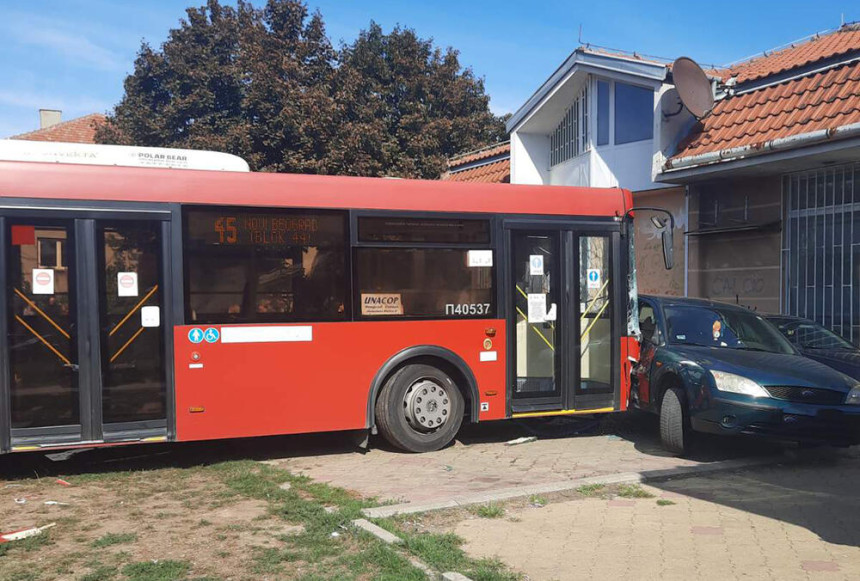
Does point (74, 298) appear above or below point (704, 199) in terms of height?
below

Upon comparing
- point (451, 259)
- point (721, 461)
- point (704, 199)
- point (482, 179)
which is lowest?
point (721, 461)

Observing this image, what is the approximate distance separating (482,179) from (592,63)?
6.01m

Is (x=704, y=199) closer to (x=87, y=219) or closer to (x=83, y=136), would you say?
(x=87, y=219)

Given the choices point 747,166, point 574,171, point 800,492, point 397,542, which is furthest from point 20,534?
point 574,171

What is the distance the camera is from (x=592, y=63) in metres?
16.0

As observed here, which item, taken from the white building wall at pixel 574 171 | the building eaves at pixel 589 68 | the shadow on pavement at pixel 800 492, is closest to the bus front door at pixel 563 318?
the shadow on pavement at pixel 800 492

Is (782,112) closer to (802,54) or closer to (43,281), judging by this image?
(802,54)

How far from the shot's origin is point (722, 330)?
8438 mm

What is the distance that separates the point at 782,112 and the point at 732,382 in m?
7.03

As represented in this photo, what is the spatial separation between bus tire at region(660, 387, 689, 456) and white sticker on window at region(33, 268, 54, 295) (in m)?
6.38

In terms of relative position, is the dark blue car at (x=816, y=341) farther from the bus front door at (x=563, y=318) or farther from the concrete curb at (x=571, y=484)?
the bus front door at (x=563, y=318)

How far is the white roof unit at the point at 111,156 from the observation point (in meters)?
6.89

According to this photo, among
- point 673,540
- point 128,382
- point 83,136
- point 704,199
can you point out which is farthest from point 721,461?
point 83,136

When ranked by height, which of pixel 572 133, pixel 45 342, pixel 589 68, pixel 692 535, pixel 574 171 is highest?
pixel 589 68
